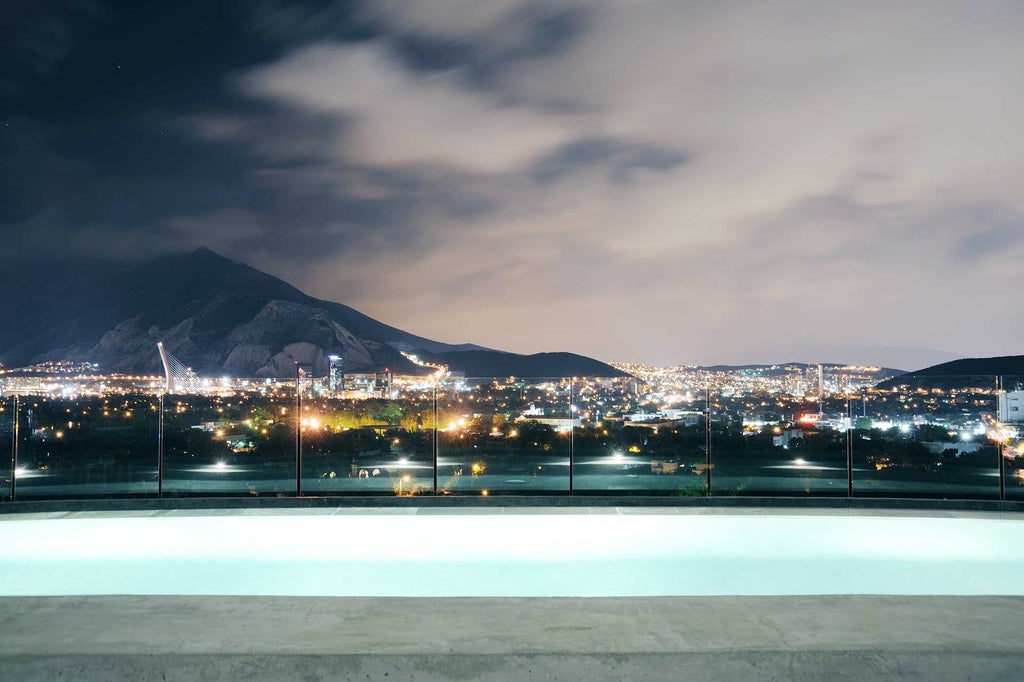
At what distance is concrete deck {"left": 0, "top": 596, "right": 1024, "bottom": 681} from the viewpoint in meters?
2.89

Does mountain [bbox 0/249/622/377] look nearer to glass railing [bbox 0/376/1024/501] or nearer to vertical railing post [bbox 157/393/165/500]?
glass railing [bbox 0/376/1024/501]

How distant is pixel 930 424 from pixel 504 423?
504 centimetres

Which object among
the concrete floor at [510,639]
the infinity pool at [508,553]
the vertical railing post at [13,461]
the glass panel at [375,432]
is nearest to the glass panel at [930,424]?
the infinity pool at [508,553]

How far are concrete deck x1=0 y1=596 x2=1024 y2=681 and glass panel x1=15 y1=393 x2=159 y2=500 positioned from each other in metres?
4.32

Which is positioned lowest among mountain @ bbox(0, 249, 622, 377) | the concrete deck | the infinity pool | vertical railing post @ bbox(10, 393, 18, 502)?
the infinity pool

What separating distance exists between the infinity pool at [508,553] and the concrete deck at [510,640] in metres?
2.16

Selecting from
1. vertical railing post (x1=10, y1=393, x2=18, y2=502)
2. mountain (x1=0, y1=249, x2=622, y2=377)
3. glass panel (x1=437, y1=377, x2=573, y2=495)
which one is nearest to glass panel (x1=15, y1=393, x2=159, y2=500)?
vertical railing post (x1=10, y1=393, x2=18, y2=502)

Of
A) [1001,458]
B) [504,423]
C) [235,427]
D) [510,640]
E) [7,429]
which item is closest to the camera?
[510,640]

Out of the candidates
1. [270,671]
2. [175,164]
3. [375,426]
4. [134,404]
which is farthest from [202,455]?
[175,164]

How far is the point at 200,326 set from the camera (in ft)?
214

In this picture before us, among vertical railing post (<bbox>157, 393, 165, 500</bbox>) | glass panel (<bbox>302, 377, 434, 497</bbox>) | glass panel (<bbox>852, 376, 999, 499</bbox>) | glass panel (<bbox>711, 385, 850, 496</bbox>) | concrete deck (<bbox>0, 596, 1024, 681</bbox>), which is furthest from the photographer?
glass panel (<bbox>711, 385, 850, 496</bbox>)

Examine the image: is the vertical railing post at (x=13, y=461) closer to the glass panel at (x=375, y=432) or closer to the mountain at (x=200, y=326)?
the glass panel at (x=375, y=432)

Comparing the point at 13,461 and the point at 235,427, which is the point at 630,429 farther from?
the point at 13,461

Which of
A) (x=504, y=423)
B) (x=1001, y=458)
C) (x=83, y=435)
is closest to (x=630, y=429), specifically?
(x=504, y=423)
